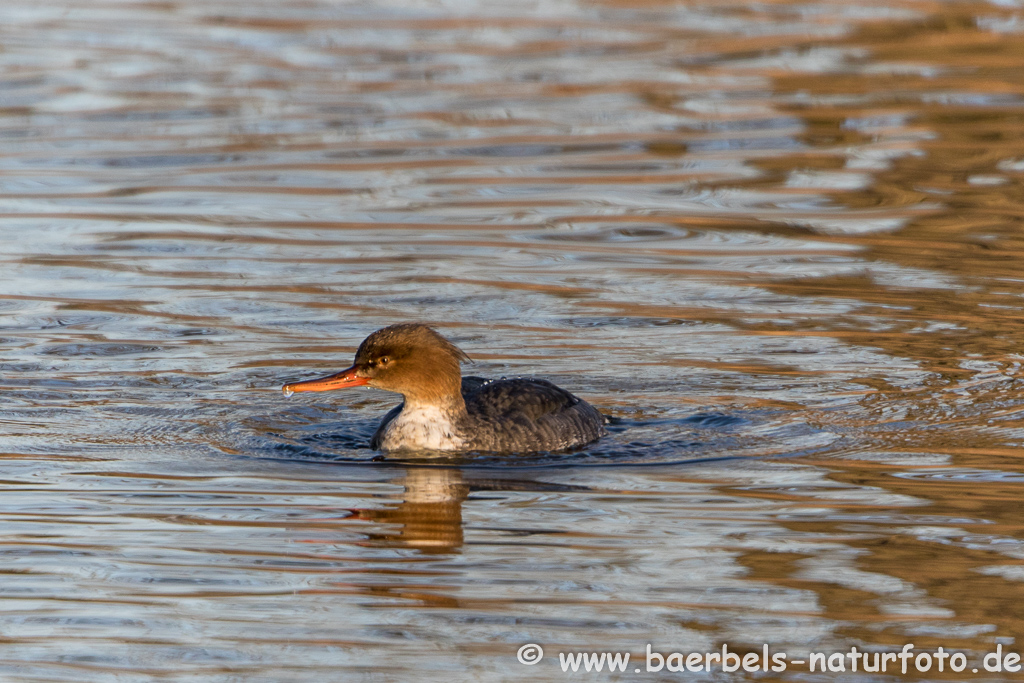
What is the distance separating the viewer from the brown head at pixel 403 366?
8695 millimetres

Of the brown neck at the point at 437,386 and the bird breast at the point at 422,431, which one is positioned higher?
the brown neck at the point at 437,386

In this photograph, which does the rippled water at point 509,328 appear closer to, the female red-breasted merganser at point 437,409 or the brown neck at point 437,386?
the female red-breasted merganser at point 437,409

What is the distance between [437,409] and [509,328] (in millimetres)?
2380

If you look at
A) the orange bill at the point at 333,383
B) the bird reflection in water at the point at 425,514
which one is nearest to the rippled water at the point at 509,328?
the bird reflection in water at the point at 425,514

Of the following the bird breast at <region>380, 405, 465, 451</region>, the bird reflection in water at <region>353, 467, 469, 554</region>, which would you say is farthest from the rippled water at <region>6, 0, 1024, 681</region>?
the bird breast at <region>380, 405, 465, 451</region>

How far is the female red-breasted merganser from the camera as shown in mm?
8695

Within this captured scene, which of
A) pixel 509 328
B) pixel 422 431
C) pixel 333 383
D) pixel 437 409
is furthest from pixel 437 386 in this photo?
pixel 509 328

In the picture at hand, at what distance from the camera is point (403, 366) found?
870 cm

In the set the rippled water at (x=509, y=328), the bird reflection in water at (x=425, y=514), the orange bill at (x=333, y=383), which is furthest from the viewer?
the orange bill at (x=333, y=383)

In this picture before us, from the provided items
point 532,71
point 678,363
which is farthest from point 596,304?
point 532,71

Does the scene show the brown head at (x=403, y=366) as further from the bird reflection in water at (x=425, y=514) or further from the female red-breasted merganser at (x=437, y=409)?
the bird reflection in water at (x=425, y=514)

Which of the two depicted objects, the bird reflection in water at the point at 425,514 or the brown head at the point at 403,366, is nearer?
the bird reflection in water at the point at 425,514

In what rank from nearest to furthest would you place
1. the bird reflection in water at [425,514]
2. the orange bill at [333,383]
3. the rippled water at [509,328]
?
the rippled water at [509,328], the bird reflection in water at [425,514], the orange bill at [333,383]

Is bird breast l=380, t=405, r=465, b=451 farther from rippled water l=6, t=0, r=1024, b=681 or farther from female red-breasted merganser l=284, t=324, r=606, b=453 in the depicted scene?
rippled water l=6, t=0, r=1024, b=681
